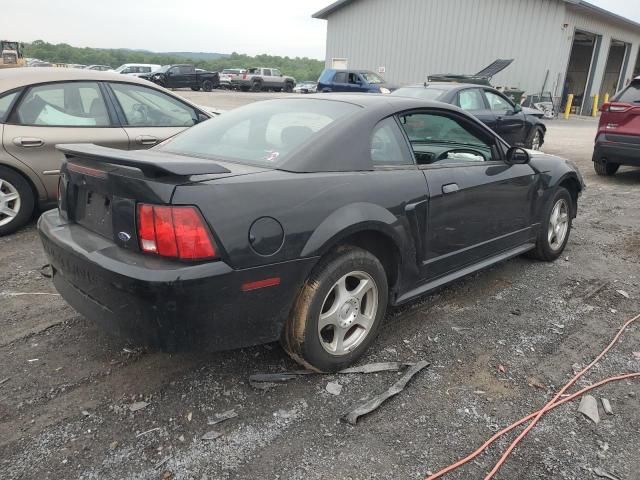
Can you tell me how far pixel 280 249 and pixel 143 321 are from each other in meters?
0.67

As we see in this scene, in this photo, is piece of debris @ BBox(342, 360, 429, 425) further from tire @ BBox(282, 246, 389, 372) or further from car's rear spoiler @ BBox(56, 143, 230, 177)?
car's rear spoiler @ BBox(56, 143, 230, 177)

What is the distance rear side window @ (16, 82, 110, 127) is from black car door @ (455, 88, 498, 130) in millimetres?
5801

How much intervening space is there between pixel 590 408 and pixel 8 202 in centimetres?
491

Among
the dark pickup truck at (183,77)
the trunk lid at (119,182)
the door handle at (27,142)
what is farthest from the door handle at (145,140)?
the dark pickup truck at (183,77)

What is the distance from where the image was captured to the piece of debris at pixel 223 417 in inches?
94.4

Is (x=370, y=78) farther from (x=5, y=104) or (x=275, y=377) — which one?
(x=275, y=377)

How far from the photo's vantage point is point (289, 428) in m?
2.38

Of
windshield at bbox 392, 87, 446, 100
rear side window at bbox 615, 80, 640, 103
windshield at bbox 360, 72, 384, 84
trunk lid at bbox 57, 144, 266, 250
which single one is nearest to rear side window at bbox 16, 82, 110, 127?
trunk lid at bbox 57, 144, 266, 250

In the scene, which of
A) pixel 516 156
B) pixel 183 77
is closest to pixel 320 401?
pixel 516 156

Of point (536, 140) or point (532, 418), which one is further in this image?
point (536, 140)

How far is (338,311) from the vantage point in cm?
272

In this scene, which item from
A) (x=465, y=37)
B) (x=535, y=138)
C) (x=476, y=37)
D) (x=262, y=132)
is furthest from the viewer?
(x=465, y=37)

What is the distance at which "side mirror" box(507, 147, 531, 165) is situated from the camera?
3.82 m

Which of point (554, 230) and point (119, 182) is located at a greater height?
point (119, 182)
